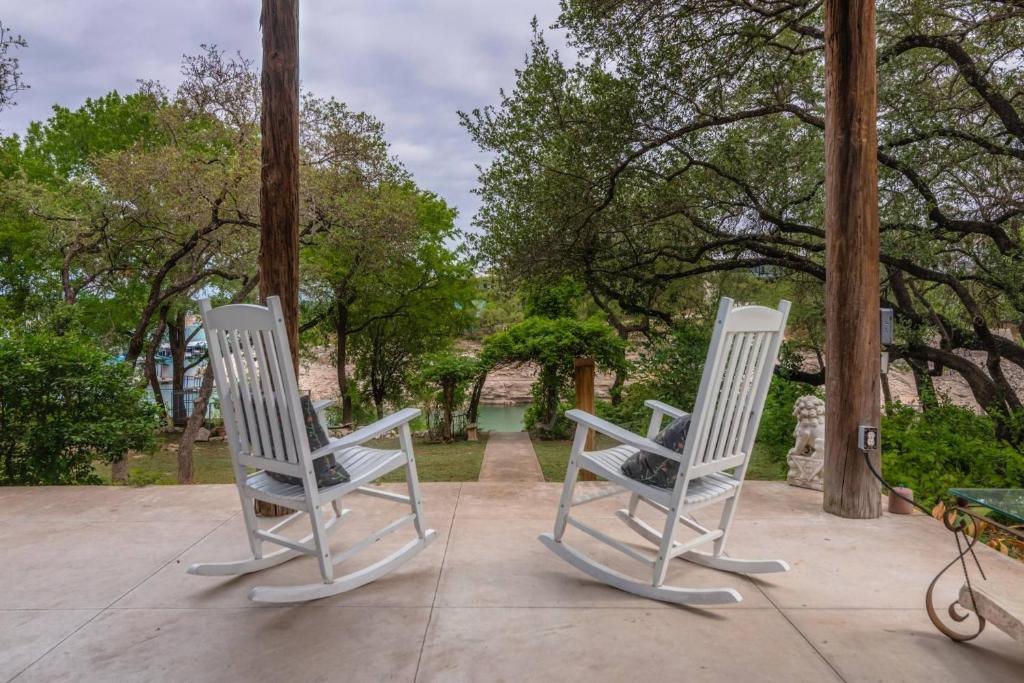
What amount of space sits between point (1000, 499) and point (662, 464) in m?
0.91

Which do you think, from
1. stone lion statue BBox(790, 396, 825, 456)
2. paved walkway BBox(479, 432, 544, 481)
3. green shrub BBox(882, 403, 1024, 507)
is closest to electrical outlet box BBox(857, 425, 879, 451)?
stone lion statue BBox(790, 396, 825, 456)

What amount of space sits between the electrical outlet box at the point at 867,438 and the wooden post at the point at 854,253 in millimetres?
33

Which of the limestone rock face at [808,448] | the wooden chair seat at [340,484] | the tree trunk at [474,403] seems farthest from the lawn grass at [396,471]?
the wooden chair seat at [340,484]

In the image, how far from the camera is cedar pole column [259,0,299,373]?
296cm

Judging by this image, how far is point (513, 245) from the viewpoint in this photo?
6711 mm

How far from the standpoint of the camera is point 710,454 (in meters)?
2.05

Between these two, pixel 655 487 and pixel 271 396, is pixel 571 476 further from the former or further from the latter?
pixel 271 396

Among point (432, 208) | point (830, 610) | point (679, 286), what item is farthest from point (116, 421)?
point (432, 208)

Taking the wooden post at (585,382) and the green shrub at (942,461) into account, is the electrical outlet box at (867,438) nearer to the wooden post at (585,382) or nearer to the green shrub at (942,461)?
the green shrub at (942,461)

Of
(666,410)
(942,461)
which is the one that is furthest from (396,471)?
(666,410)

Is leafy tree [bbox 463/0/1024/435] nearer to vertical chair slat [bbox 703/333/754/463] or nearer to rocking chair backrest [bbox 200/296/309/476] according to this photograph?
vertical chair slat [bbox 703/333/754/463]

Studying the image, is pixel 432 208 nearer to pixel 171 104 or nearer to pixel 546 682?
pixel 171 104

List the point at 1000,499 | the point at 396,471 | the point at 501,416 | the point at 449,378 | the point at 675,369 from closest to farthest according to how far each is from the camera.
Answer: the point at 1000,499, the point at 675,369, the point at 396,471, the point at 449,378, the point at 501,416

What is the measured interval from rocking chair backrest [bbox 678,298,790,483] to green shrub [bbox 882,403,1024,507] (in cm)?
210
